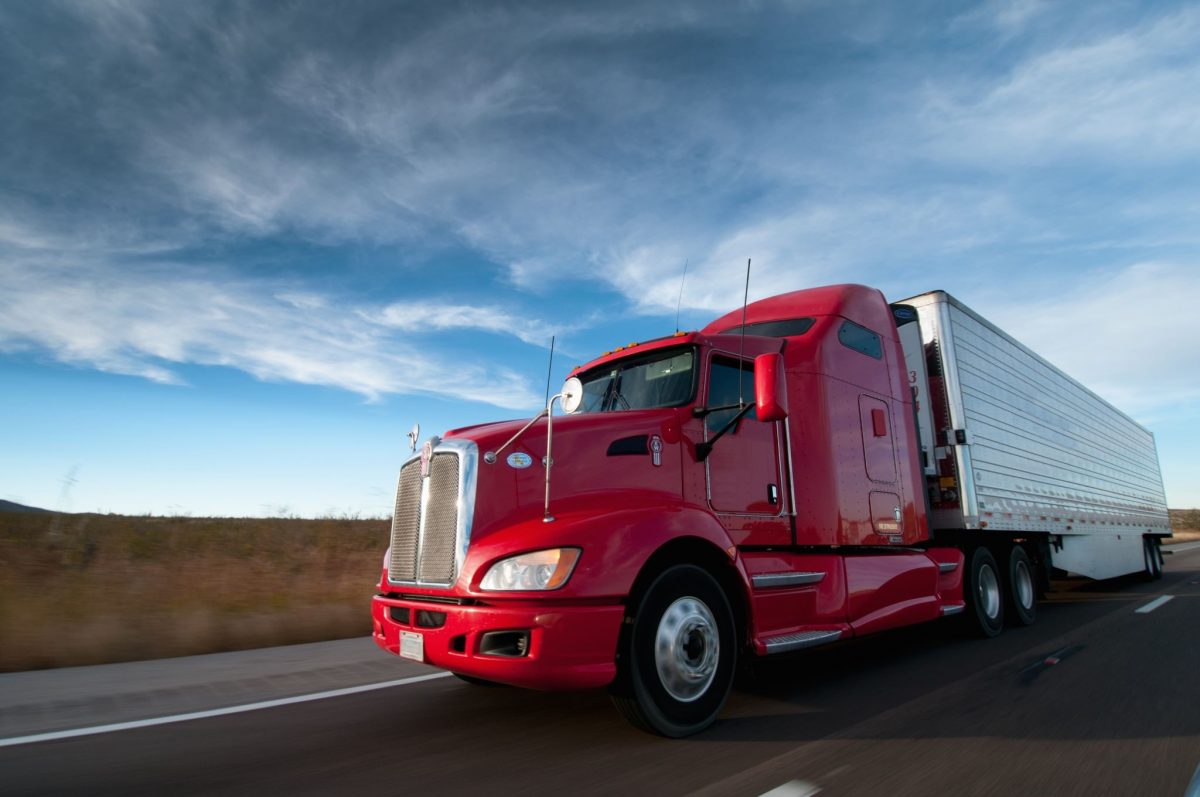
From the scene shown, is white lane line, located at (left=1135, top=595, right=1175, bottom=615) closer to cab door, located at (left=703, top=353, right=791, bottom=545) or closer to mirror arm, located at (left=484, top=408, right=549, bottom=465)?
cab door, located at (left=703, top=353, right=791, bottom=545)

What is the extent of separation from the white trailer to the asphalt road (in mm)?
1922

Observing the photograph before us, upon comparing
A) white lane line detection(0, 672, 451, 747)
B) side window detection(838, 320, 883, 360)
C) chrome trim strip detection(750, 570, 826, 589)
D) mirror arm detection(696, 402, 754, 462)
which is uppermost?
side window detection(838, 320, 883, 360)

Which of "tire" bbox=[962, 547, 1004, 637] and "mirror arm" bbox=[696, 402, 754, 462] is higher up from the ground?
"mirror arm" bbox=[696, 402, 754, 462]

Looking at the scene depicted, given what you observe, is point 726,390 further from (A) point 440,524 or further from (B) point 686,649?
(A) point 440,524

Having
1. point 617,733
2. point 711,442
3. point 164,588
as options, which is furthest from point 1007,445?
point 164,588

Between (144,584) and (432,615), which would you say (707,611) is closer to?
(432,615)

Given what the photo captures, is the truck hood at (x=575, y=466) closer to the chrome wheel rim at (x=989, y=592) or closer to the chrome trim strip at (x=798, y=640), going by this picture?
the chrome trim strip at (x=798, y=640)

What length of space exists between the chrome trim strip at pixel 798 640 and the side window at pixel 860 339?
2.53 m

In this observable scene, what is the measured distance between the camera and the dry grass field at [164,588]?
656cm

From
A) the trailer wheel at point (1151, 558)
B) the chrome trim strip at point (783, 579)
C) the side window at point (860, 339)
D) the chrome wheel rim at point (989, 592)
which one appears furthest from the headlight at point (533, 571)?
the trailer wheel at point (1151, 558)

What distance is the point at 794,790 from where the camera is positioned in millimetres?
2996

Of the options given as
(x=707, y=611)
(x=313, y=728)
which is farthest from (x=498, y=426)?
(x=313, y=728)

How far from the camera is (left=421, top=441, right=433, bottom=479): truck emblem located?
4.41 metres

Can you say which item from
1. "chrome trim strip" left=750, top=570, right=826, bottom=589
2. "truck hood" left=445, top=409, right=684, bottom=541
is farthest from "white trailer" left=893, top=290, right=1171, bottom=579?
"truck hood" left=445, top=409, right=684, bottom=541
